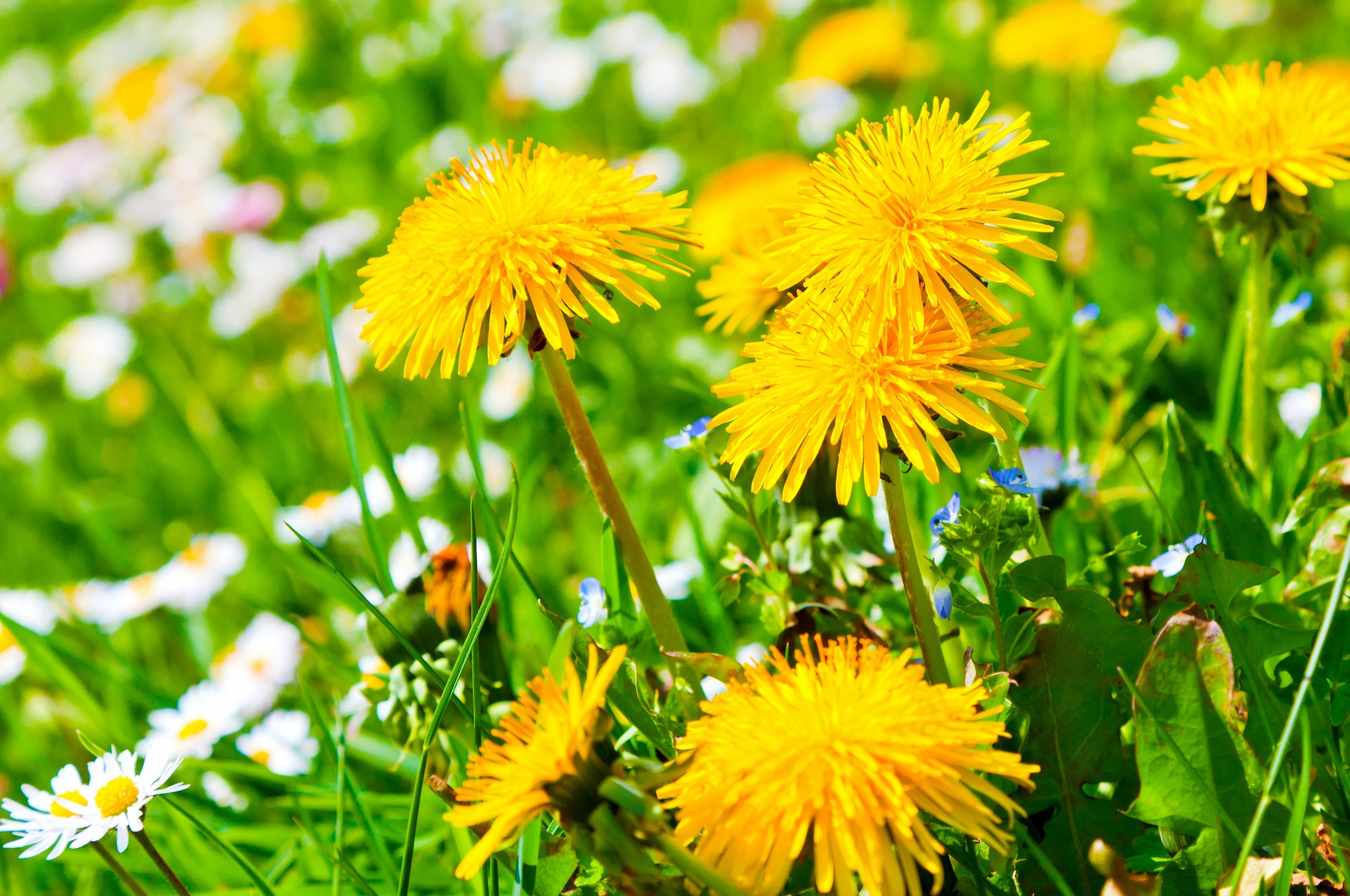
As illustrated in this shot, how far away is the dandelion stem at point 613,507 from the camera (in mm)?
1093

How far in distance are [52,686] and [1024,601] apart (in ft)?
6.00

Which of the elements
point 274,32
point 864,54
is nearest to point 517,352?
point 864,54

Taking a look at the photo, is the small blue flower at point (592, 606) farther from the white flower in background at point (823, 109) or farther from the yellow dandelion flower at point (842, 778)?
the white flower in background at point (823, 109)

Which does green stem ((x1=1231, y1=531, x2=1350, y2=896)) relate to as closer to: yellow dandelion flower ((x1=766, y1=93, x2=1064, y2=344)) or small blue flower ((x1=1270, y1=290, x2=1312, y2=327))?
yellow dandelion flower ((x1=766, y1=93, x2=1064, y2=344))

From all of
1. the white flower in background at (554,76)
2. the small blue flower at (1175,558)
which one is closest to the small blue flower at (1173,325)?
the small blue flower at (1175,558)

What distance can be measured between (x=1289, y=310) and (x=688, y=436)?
83 centimetres

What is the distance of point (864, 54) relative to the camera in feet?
9.89

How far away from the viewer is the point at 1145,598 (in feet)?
3.81

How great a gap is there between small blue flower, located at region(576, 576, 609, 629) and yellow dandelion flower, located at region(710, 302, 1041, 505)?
0.33 meters

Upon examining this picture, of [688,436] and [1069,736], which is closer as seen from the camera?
[1069,736]

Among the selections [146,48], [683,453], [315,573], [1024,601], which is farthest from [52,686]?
[146,48]

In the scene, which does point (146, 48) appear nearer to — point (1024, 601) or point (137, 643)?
point (137, 643)

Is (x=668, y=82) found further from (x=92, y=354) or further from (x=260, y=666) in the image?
(x=260, y=666)

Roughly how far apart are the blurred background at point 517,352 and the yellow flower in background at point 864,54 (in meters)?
0.01
